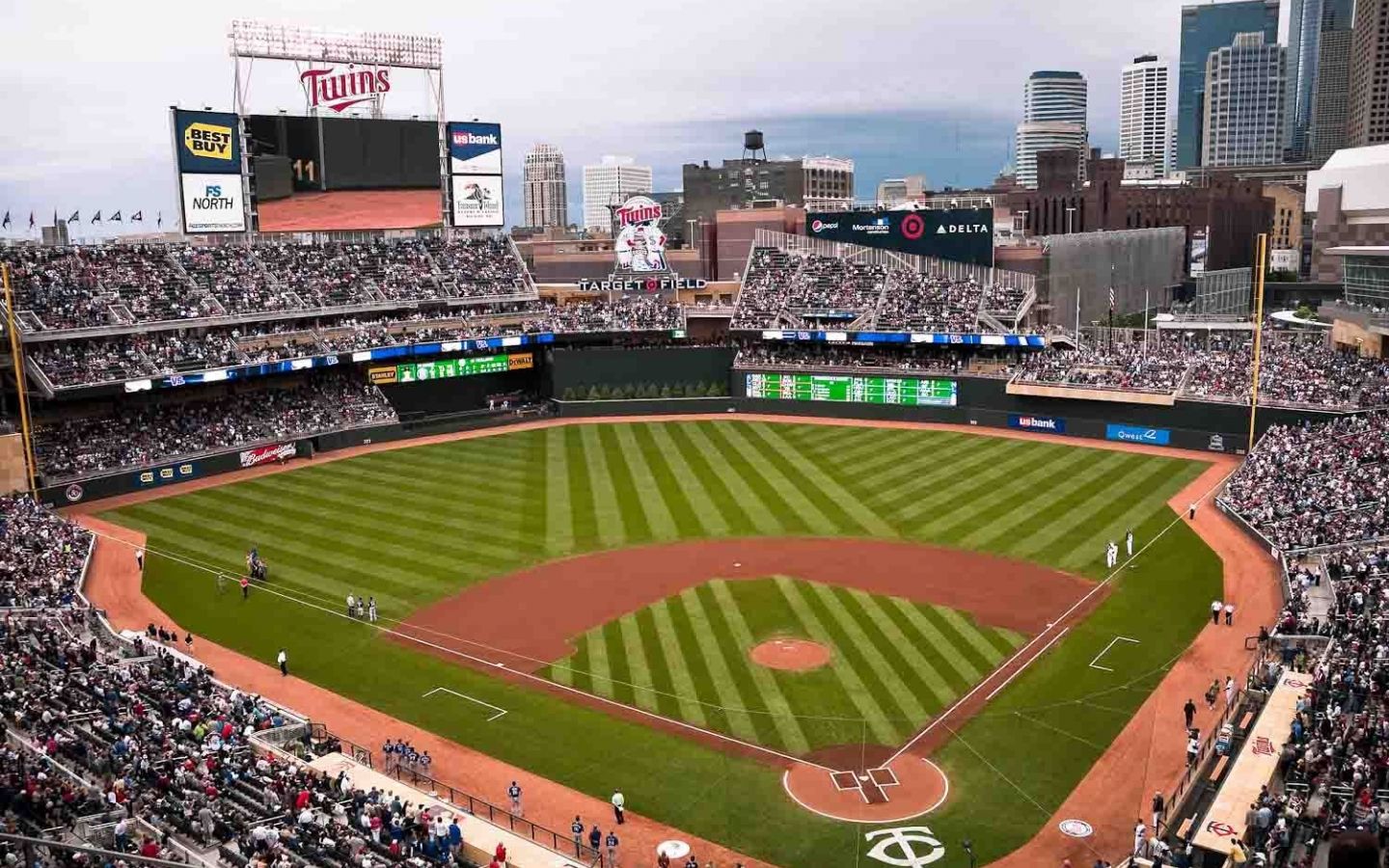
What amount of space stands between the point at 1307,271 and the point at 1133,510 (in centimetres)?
9136

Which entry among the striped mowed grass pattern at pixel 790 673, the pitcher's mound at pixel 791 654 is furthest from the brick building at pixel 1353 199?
the pitcher's mound at pixel 791 654

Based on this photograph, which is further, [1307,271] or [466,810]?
[1307,271]

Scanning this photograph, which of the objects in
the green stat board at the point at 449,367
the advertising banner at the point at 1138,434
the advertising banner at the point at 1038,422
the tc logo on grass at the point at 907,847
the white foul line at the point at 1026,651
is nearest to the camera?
the tc logo on grass at the point at 907,847

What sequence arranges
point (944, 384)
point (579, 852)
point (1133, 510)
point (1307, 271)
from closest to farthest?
point (579, 852)
point (1133, 510)
point (944, 384)
point (1307, 271)

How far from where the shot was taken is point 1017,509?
39.3 m

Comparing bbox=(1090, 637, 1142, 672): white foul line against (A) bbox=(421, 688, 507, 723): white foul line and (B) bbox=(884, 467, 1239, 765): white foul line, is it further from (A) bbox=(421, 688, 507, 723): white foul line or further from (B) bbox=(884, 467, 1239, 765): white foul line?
(A) bbox=(421, 688, 507, 723): white foul line

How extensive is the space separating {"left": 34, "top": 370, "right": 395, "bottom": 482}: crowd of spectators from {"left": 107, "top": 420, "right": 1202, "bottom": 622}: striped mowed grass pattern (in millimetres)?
3712

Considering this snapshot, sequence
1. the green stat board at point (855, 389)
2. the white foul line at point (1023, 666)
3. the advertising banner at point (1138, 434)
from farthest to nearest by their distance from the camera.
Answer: the green stat board at point (855, 389) → the advertising banner at point (1138, 434) → the white foul line at point (1023, 666)

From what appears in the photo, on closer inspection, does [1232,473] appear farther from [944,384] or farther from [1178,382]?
[944,384]

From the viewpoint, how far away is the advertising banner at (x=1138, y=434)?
160 ft

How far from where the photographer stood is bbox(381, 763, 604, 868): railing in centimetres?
1872

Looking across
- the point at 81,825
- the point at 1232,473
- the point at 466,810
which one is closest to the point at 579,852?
the point at 466,810

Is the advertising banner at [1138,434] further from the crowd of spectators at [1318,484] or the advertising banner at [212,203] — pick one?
the advertising banner at [212,203]

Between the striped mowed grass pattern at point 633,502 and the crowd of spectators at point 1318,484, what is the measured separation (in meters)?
3.43
